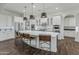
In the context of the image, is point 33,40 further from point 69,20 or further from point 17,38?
point 69,20

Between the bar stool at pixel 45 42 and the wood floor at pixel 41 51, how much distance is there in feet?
0.46

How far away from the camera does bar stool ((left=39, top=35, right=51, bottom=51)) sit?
2.96 metres

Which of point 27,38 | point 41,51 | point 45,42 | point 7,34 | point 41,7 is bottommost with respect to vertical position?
point 41,51

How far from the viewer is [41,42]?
10.1ft

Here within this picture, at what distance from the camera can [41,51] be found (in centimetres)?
300

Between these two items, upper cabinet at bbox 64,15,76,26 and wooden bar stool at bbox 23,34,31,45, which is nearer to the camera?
upper cabinet at bbox 64,15,76,26

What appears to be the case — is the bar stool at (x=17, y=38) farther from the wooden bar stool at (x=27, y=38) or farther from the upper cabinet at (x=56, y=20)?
the upper cabinet at (x=56, y=20)

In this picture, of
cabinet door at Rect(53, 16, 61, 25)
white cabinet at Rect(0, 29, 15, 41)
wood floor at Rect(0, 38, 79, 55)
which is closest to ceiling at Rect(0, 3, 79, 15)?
cabinet door at Rect(53, 16, 61, 25)

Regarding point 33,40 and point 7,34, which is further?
point 33,40

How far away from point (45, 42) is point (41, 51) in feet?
0.89

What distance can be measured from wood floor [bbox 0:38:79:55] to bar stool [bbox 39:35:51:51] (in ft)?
0.46

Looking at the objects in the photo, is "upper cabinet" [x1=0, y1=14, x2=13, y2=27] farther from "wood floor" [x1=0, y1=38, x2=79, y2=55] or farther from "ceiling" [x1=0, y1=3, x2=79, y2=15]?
"wood floor" [x1=0, y1=38, x2=79, y2=55]

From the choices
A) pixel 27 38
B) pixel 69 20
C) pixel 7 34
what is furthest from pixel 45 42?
pixel 7 34
